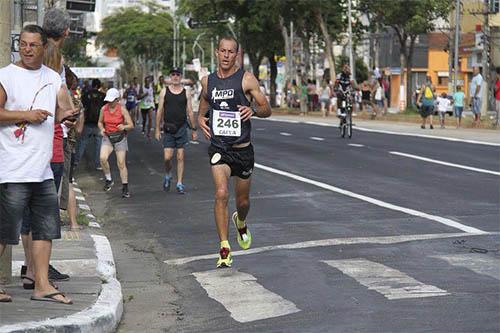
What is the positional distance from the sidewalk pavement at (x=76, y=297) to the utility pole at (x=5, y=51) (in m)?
0.10

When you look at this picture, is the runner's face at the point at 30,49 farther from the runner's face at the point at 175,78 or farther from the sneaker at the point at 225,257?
the runner's face at the point at 175,78

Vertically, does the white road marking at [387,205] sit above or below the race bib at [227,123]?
below

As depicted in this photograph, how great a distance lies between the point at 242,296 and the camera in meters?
9.68

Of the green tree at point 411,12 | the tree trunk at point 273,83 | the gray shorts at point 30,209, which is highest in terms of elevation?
the green tree at point 411,12

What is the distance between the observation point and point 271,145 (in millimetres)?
32219

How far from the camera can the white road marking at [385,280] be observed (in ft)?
31.0

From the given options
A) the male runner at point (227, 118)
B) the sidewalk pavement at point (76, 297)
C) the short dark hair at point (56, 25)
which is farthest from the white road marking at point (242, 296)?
the short dark hair at point (56, 25)

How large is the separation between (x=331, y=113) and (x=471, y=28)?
698 inches

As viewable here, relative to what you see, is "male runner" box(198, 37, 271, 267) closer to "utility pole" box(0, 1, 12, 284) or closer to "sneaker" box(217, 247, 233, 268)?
"sneaker" box(217, 247, 233, 268)

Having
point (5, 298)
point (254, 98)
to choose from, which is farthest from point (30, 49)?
point (254, 98)

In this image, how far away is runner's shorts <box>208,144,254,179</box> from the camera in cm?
1131

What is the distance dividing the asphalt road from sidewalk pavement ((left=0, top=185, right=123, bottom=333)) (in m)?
0.23

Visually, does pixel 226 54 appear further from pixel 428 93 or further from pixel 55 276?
pixel 428 93

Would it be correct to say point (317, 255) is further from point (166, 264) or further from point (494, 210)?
point (494, 210)
